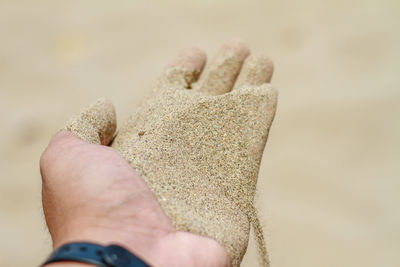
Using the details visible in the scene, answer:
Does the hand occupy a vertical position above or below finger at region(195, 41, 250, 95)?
below

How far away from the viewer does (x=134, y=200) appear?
1.04 m

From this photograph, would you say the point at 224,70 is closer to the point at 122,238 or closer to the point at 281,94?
the point at 281,94

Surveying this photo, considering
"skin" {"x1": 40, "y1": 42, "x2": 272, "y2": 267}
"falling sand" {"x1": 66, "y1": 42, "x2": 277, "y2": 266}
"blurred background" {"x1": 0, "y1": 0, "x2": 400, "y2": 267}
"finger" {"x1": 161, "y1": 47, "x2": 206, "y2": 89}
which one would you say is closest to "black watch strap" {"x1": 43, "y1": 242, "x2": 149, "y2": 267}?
"skin" {"x1": 40, "y1": 42, "x2": 272, "y2": 267}

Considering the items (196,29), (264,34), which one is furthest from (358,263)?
(196,29)

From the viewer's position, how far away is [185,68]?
1642 mm

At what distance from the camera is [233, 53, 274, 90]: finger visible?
5.29ft

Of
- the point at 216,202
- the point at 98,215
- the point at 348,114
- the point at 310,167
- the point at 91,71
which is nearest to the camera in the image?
the point at 98,215

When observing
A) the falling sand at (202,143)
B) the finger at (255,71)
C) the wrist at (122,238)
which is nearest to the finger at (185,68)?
the falling sand at (202,143)

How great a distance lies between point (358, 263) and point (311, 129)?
61 cm

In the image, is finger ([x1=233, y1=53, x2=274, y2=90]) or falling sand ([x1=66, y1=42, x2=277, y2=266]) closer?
falling sand ([x1=66, y1=42, x2=277, y2=266])

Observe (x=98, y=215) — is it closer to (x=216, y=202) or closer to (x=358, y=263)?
(x=216, y=202)

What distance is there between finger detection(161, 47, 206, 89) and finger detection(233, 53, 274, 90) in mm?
201

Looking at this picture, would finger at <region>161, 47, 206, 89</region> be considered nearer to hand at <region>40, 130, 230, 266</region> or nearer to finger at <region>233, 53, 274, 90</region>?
finger at <region>233, 53, 274, 90</region>

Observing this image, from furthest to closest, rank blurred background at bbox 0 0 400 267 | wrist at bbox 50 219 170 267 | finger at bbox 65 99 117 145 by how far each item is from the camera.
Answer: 1. blurred background at bbox 0 0 400 267
2. finger at bbox 65 99 117 145
3. wrist at bbox 50 219 170 267
